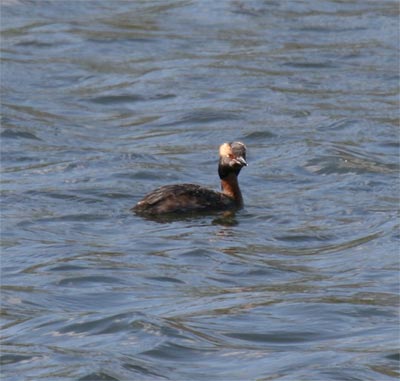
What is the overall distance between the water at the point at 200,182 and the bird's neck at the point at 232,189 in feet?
0.63

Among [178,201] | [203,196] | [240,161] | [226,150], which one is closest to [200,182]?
[226,150]

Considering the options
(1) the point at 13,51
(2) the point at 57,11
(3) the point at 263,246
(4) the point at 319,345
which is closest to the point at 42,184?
(3) the point at 263,246

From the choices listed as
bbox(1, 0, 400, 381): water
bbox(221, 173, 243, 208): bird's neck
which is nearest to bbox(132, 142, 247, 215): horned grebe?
bbox(221, 173, 243, 208): bird's neck

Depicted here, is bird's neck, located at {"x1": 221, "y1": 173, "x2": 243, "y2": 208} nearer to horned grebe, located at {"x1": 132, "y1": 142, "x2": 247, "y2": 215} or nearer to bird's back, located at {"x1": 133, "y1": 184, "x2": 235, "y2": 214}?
horned grebe, located at {"x1": 132, "y1": 142, "x2": 247, "y2": 215}

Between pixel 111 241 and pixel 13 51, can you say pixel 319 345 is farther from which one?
pixel 13 51

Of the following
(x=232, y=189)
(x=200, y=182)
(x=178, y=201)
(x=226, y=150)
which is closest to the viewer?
(x=178, y=201)

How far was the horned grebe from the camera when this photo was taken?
1396cm

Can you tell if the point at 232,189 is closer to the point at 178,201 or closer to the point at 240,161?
the point at 240,161

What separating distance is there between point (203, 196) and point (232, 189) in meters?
0.47

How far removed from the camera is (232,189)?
14.6m

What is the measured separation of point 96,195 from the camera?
48.5 ft

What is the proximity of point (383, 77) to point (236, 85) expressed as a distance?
210cm

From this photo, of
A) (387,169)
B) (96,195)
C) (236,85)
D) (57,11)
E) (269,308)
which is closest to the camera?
(269,308)

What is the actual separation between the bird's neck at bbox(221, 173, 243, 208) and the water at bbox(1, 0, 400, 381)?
19 centimetres
